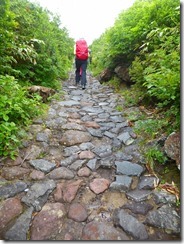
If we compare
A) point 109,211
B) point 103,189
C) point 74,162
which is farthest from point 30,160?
point 109,211

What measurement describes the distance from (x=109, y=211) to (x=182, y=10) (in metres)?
2.81

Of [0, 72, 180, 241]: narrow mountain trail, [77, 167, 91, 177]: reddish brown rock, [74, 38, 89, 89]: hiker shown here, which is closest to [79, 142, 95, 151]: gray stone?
[0, 72, 180, 241]: narrow mountain trail

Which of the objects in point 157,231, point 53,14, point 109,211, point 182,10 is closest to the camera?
point 157,231

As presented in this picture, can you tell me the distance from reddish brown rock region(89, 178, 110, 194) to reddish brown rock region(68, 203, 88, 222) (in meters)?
0.30

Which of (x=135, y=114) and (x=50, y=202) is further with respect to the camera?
(x=135, y=114)

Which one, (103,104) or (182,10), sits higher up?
(182,10)

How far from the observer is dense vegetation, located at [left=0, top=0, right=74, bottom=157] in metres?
3.29

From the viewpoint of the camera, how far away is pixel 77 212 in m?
2.16

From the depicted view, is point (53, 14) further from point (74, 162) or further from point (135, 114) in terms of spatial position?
point (74, 162)

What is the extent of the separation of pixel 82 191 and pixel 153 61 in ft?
10.9

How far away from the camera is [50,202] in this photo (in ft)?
7.53

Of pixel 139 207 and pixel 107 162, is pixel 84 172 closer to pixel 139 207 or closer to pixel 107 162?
pixel 107 162

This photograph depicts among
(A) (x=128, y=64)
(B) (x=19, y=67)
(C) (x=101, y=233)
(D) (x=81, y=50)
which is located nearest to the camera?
(C) (x=101, y=233)

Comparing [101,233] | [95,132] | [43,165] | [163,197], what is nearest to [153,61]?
[95,132]
